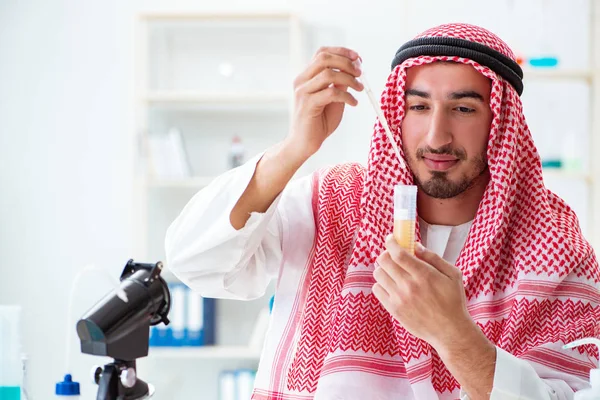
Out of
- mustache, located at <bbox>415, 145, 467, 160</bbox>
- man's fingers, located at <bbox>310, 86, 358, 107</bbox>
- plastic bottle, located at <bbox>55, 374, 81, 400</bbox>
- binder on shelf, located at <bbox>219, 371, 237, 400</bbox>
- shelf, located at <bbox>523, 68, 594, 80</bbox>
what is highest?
shelf, located at <bbox>523, 68, 594, 80</bbox>

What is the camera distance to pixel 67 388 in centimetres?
138

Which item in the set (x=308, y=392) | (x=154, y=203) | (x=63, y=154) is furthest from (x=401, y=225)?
(x=63, y=154)

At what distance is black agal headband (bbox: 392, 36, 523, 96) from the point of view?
5.69 feet

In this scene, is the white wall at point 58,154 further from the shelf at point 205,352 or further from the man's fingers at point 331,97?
the man's fingers at point 331,97

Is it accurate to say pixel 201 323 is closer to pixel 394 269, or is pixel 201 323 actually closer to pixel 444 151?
pixel 444 151

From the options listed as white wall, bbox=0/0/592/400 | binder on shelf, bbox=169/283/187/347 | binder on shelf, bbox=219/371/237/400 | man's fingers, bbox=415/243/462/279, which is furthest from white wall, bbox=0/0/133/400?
man's fingers, bbox=415/243/462/279

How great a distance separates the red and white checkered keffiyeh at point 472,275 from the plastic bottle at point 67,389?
46cm

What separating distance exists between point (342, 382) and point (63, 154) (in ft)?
9.63

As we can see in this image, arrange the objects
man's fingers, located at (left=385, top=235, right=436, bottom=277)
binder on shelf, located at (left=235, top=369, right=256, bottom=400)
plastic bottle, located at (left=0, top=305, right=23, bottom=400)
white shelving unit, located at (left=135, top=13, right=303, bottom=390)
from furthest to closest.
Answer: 1. white shelving unit, located at (left=135, top=13, right=303, bottom=390)
2. binder on shelf, located at (left=235, top=369, right=256, bottom=400)
3. plastic bottle, located at (left=0, top=305, right=23, bottom=400)
4. man's fingers, located at (left=385, top=235, right=436, bottom=277)

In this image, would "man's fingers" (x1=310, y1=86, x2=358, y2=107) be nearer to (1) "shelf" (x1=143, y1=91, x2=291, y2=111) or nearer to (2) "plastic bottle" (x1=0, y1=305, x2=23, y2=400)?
(2) "plastic bottle" (x1=0, y1=305, x2=23, y2=400)

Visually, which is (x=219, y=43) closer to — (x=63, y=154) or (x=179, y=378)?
(x=63, y=154)

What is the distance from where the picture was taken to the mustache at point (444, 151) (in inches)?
67.0

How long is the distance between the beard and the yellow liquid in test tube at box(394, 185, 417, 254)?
0.36 metres

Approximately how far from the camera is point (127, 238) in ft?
13.5
